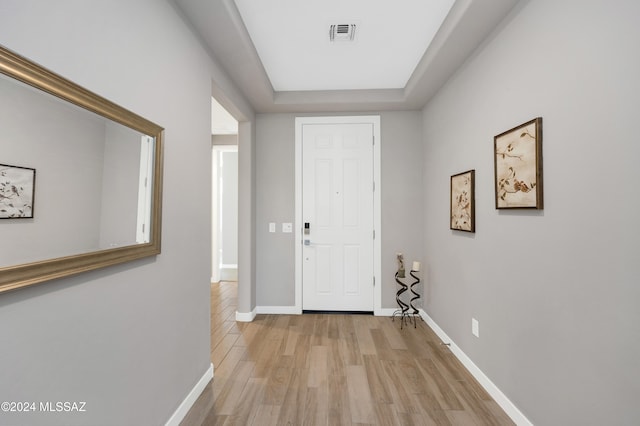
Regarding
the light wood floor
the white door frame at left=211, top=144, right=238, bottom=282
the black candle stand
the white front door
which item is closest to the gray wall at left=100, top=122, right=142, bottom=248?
the light wood floor

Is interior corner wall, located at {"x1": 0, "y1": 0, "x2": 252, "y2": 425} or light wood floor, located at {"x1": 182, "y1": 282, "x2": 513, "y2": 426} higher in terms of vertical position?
interior corner wall, located at {"x1": 0, "y1": 0, "x2": 252, "y2": 425}

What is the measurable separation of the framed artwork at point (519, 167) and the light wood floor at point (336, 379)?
4.39ft

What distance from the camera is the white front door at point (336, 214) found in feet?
11.7

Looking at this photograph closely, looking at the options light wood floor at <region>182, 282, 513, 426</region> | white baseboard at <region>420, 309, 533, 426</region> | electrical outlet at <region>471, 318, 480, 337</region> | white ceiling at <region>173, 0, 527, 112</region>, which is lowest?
light wood floor at <region>182, 282, 513, 426</region>

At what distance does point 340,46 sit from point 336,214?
183cm

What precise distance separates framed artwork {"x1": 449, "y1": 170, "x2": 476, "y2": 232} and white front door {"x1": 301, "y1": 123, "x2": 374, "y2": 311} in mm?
1098

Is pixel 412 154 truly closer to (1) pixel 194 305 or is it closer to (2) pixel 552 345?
(2) pixel 552 345

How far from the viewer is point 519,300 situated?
1.74m

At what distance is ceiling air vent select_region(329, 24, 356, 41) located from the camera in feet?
7.23

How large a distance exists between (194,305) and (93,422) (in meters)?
0.85

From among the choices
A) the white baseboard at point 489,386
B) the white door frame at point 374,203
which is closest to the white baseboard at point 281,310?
the white door frame at point 374,203

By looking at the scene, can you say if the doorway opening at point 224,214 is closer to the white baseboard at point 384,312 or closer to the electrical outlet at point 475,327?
the white baseboard at point 384,312

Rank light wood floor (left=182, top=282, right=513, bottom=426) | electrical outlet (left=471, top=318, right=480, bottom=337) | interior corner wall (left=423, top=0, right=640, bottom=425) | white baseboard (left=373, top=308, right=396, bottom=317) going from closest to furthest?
interior corner wall (left=423, top=0, right=640, bottom=425)
light wood floor (left=182, top=282, right=513, bottom=426)
electrical outlet (left=471, top=318, right=480, bottom=337)
white baseboard (left=373, top=308, right=396, bottom=317)

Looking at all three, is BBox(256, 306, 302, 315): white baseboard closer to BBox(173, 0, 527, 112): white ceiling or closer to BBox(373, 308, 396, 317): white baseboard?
BBox(373, 308, 396, 317): white baseboard
